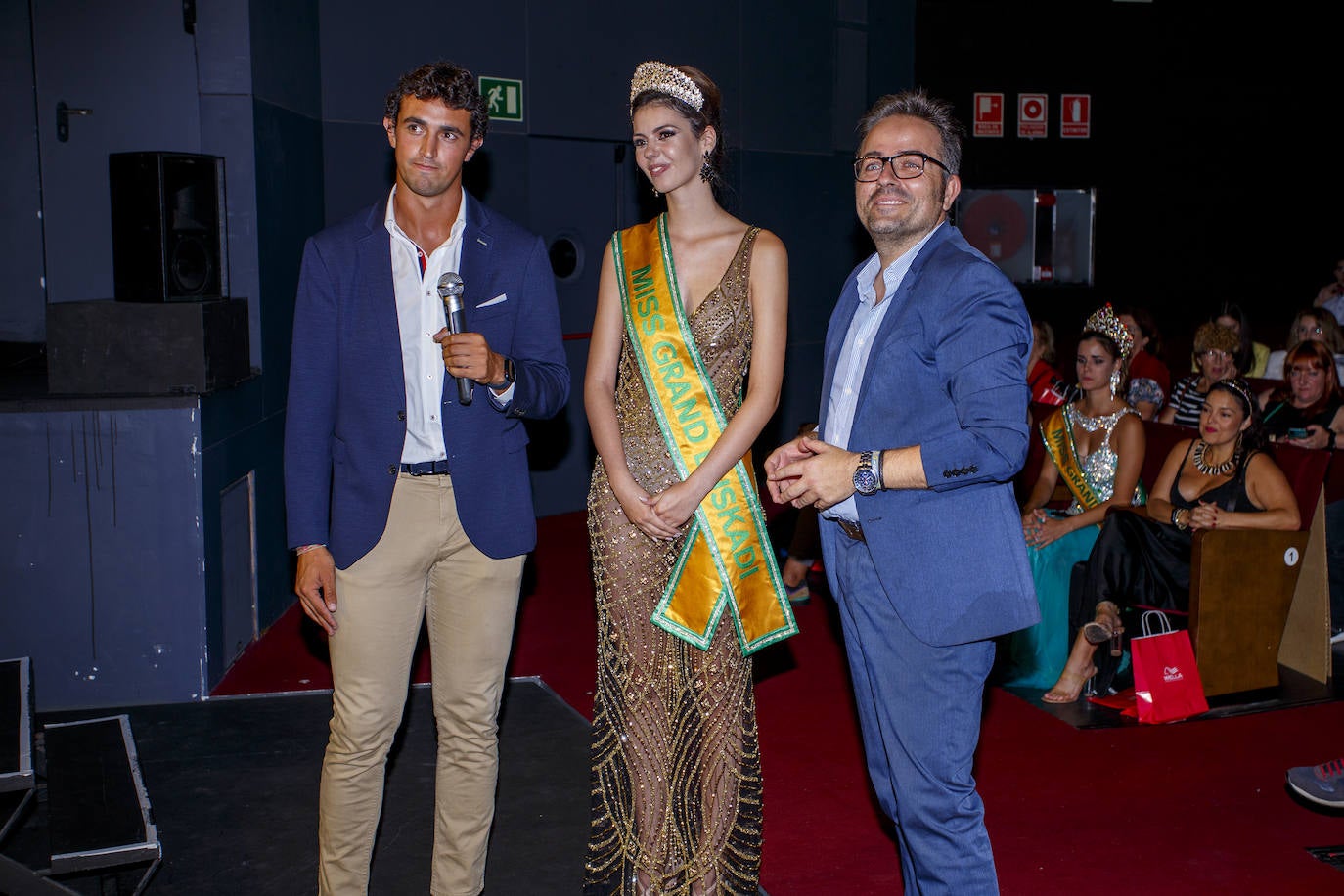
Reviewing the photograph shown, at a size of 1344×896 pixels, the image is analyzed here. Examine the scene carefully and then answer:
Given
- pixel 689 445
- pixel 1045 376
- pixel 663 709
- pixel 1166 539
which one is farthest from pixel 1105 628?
pixel 1045 376

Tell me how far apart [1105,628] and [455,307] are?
285cm

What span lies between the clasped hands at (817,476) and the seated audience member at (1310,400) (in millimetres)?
4049

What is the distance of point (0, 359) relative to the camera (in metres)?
4.94

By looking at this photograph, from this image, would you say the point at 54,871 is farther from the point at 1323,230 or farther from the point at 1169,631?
the point at 1323,230

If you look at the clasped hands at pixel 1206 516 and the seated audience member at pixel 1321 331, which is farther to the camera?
the seated audience member at pixel 1321 331

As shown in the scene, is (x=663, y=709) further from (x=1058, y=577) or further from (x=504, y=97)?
(x=504, y=97)

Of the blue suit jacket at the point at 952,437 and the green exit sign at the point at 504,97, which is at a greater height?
the green exit sign at the point at 504,97

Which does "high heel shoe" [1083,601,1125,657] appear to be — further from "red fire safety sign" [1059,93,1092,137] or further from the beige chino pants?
"red fire safety sign" [1059,93,1092,137]

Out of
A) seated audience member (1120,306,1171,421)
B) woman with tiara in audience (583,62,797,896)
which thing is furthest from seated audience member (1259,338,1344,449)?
woman with tiara in audience (583,62,797,896)

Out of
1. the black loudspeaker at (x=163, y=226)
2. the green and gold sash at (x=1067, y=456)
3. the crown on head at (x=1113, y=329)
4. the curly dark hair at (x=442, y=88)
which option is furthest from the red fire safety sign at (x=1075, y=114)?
the curly dark hair at (x=442, y=88)

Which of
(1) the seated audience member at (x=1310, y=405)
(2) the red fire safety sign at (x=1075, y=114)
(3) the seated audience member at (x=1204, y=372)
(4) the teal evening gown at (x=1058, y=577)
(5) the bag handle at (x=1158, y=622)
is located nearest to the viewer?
(5) the bag handle at (x=1158, y=622)

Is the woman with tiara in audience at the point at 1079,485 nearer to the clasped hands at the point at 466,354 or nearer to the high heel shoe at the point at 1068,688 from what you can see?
the high heel shoe at the point at 1068,688

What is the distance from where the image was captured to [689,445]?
2.46 m

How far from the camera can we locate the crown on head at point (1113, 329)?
4.59 metres
